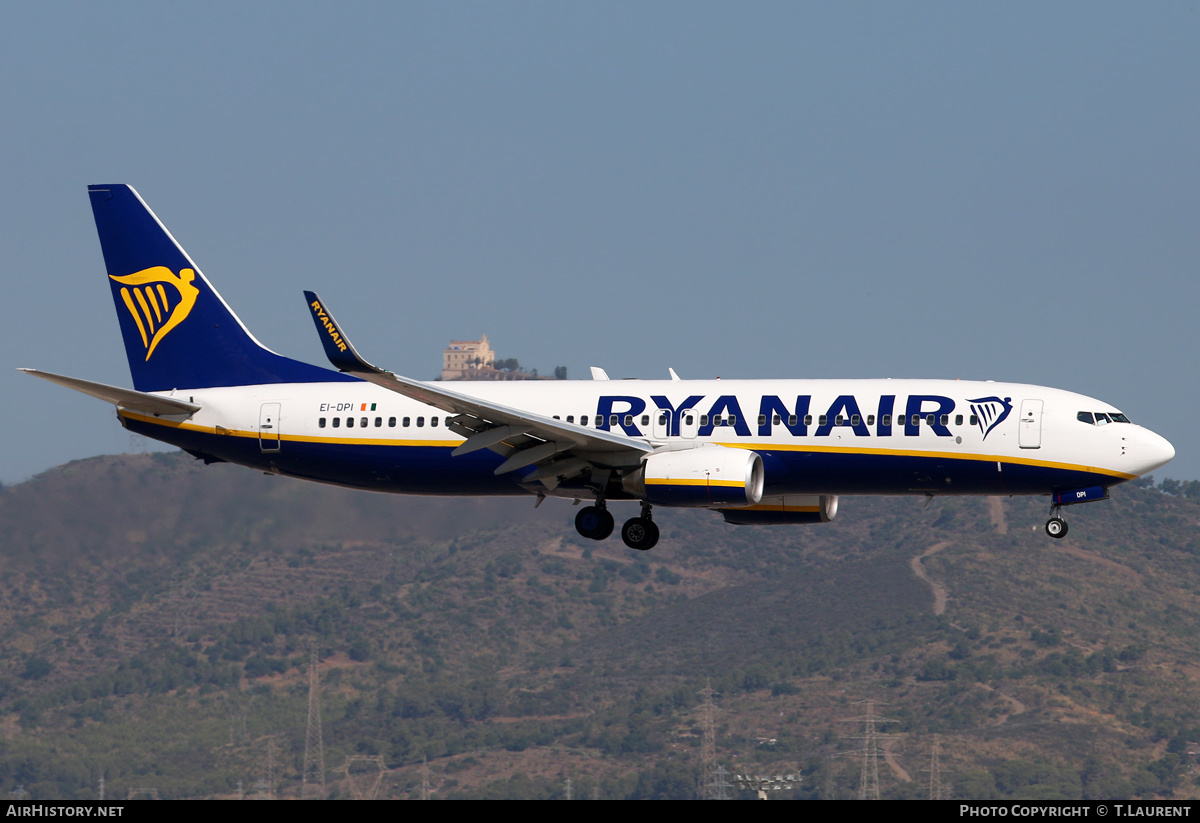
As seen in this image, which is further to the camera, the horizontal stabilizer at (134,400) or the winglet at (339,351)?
the horizontal stabilizer at (134,400)

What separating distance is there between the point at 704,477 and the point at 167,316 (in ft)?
67.7

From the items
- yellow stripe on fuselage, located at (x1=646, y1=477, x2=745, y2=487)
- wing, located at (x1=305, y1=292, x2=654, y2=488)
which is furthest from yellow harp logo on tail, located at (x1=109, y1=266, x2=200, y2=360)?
yellow stripe on fuselage, located at (x1=646, y1=477, x2=745, y2=487)

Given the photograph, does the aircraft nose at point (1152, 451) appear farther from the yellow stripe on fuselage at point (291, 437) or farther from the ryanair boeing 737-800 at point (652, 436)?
the yellow stripe on fuselage at point (291, 437)

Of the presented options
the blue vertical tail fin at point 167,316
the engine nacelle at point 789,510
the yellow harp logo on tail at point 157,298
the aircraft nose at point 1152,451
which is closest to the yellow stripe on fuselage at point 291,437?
the blue vertical tail fin at point 167,316

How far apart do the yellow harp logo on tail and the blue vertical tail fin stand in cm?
3

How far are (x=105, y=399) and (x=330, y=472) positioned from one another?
281 inches

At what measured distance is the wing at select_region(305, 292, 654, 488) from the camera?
4134cm

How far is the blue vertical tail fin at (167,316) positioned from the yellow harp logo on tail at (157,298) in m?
0.03

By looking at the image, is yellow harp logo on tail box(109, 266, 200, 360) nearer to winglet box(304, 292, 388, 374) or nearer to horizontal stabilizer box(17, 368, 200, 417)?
horizontal stabilizer box(17, 368, 200, 417)

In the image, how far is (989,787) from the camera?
614 ft

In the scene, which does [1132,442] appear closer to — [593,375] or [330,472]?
[593,375]

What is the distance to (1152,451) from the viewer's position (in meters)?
45.5

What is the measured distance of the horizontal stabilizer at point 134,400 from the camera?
157 ft

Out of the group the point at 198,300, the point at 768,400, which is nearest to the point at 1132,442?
the point at 768,400
